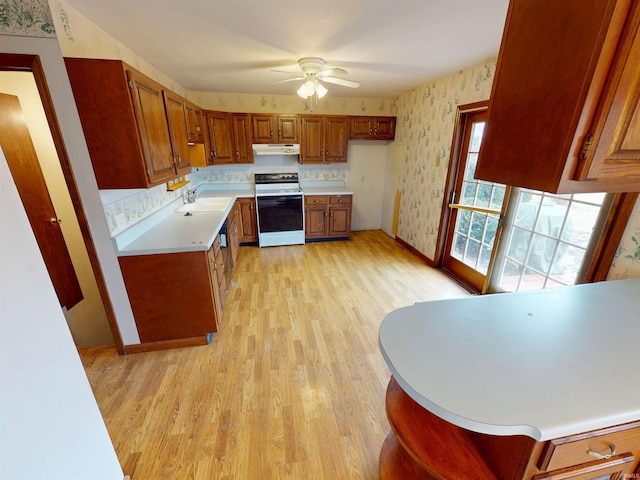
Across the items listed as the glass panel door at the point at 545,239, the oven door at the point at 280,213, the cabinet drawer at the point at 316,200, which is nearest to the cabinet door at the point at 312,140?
the cabinet drawer at the point at 316,200

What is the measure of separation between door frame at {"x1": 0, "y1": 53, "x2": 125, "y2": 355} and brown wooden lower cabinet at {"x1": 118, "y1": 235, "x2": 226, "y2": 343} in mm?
155

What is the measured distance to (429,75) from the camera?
3090mm

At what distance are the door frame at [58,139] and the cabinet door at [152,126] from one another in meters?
0.43

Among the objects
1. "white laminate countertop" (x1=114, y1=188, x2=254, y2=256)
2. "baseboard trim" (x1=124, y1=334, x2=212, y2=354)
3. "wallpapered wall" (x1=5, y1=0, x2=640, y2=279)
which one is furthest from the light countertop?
"baseboard trim" (x1=124, y1=334, x2=212, y2=354)

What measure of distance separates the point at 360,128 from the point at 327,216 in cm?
154

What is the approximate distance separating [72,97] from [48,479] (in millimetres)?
1848

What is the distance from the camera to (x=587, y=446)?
0.79m

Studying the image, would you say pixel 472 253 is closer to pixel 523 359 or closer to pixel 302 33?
pixel 523 359

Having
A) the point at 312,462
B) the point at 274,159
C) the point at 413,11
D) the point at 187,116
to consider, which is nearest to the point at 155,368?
the point at 312,462

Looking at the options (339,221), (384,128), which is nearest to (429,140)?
(384,128)

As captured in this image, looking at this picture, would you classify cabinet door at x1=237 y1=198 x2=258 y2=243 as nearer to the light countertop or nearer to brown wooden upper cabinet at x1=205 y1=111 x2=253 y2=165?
the light countertop

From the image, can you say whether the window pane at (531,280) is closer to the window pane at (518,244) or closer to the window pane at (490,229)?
the window pane at (518,244)

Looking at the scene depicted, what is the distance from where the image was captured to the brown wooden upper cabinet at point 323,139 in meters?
4.19

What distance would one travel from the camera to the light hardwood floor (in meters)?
1.40
